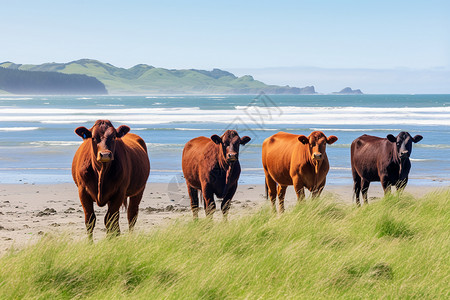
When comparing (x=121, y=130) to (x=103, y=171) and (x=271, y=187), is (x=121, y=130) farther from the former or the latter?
(x=271, y=187)

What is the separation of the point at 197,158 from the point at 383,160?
353 centimetres

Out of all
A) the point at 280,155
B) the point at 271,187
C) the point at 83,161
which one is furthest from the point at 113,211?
the point at 271,187

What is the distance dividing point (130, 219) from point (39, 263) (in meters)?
2.79

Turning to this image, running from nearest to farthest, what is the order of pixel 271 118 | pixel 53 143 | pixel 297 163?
1. pixel 297 163
2. pixel 53 143
3. pixel 271 118

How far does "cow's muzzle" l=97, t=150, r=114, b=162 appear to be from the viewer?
7.13 metres

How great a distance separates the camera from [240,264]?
6.32 meters

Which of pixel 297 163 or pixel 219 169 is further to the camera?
pixel 297 163

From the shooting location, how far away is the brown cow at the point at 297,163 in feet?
32.2

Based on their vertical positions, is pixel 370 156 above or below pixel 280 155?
below

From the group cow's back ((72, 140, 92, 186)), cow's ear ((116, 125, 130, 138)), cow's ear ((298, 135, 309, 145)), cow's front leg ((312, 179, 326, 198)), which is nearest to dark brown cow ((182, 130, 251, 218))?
cow's ear ((298, 135, 309, 145))

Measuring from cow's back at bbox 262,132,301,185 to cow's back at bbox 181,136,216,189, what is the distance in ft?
4.45

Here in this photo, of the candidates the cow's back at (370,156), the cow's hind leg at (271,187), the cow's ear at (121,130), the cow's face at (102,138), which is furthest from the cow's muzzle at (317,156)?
the cow's face at (102,138)

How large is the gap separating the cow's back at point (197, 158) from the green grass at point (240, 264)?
60.0 inches

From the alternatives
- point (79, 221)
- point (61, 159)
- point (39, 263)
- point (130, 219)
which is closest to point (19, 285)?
point (39, 263)
